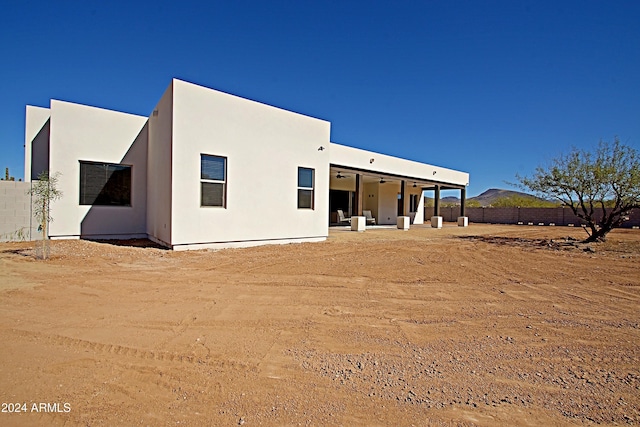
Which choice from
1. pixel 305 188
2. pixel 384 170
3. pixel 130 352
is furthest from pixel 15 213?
pixel 384 170

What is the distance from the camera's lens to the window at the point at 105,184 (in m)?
11.3

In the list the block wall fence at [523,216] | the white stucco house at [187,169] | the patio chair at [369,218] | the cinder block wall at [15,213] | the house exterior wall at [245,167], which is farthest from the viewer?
the block wall fence at [523,216]

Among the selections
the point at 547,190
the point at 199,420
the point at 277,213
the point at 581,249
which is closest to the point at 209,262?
the point at 277,213

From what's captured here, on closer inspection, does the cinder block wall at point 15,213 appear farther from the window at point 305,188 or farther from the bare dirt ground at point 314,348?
the window at point 305,188

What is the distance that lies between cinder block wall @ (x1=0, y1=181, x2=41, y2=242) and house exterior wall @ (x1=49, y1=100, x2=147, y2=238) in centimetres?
92

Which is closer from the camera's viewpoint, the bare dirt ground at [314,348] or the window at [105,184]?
the bare dirt ground at [314,348]

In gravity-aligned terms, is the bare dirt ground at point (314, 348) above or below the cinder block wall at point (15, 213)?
below

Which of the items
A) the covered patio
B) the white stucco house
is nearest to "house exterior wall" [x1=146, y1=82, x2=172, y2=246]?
the white stucco house

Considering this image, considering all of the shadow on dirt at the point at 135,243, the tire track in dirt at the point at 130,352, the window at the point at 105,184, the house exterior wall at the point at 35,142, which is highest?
the house exterior wall at the point at 35,142

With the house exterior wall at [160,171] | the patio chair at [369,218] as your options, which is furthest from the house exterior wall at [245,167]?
the patio chair at [369,218]

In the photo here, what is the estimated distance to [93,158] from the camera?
447 inches

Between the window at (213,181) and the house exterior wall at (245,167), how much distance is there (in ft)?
0.45

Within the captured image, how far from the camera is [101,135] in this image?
454 inches

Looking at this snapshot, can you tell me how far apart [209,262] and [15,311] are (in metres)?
3.93
